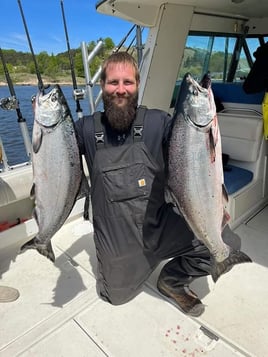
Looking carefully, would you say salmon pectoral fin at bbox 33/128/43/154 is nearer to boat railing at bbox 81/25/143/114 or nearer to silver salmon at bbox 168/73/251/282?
silver salmon at bbox 168/73/251/282

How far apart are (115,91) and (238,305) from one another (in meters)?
1.75

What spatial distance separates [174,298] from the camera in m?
2.15

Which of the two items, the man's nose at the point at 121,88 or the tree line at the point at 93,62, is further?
the tree line at the point at 93,62

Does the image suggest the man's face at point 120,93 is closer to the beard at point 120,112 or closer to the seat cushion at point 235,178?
the beard at point 120,112

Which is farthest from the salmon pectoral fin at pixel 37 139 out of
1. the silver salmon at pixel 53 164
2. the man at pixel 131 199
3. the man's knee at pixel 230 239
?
the man's knee at pixel 230 239

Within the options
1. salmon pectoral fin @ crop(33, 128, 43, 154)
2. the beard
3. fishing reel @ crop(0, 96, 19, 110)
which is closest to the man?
the beard

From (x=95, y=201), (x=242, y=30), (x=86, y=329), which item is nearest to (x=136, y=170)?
(x=95, y=201)

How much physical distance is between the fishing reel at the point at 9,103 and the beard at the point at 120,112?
1155mm

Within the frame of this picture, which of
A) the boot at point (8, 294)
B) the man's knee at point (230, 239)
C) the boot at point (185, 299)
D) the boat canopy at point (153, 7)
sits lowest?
the boot at point (8, 294)

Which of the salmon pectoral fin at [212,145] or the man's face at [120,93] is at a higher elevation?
the man's face at [120,93]

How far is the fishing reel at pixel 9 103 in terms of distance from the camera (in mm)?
2665

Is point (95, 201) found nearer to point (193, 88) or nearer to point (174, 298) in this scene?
point (174, 298)

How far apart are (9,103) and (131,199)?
5.04ft

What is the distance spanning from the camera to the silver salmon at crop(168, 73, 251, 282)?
1421mm
